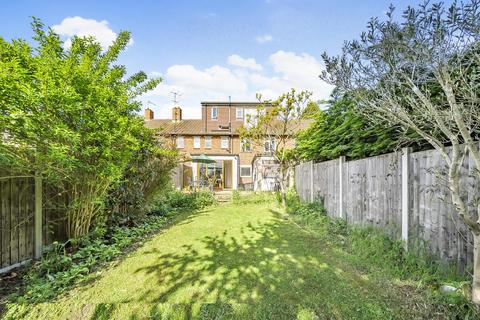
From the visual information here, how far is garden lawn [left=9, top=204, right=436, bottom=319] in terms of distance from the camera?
7.62ft

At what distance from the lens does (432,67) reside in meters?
2.17

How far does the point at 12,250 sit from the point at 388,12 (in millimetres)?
5787

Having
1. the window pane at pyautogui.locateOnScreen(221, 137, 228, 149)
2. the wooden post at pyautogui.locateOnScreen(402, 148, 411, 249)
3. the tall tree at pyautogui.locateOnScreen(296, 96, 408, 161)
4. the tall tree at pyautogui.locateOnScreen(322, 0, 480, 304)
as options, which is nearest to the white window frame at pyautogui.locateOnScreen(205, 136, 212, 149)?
the window pane at pyautogui.locateOnScreen(221, 137, 228, 149)

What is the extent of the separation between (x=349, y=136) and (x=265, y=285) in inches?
150

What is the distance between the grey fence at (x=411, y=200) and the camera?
2.52 meters

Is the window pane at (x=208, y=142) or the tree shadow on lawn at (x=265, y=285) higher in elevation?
the window pane at (x=208, y=142)

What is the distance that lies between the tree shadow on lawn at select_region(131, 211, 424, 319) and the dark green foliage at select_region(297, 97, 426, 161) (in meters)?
1.95

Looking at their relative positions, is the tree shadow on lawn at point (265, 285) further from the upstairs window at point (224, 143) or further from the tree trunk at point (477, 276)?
the upstairs window at point (224, 143)

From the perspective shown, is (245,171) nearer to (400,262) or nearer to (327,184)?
(327,184)

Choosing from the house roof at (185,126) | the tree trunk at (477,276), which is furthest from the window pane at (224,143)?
the tree trunk at (477,276)

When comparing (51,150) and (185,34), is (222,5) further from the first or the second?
(51,150)

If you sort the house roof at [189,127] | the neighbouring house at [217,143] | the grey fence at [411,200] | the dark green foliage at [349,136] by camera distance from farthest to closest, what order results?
the house roof at [189,127] < the neighbouring house at [217,143] < the dark green foliage at [349,136] < the grey fence at [411,200]

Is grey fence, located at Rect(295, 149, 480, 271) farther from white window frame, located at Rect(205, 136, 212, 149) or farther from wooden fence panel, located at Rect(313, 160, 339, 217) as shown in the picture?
white window frame, located at Rect(205, 136, 212, 149)

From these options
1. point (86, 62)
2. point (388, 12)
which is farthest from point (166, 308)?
point (86, 62)
